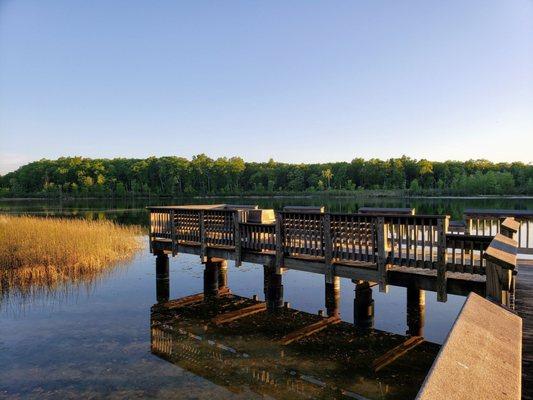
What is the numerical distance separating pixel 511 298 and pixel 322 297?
801 centimetres

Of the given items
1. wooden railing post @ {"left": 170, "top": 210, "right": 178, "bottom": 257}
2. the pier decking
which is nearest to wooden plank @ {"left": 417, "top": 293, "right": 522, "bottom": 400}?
the pier decking

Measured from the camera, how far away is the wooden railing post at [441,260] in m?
8.79

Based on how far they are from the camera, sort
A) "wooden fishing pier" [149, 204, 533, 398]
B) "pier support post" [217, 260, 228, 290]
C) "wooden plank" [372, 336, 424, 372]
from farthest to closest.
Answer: "pier support post" [217, 260, 228, 290] < "wooden fishing pier" [149, 204, 533, 398] < "wooden plank" [372, 336, 424, 372]

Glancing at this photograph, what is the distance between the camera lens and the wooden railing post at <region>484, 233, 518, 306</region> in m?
4.75

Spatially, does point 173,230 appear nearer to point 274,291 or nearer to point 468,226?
point 274,291

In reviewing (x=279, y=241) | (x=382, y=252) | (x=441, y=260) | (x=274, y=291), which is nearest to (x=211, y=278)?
(x=274, y=291)

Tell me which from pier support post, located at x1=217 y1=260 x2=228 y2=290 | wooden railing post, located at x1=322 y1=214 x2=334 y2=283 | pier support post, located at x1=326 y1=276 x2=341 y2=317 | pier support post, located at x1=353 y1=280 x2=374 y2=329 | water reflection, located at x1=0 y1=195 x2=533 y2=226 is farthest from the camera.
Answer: water reflection, located at x1=0 y1=195 x2=533 y2=226

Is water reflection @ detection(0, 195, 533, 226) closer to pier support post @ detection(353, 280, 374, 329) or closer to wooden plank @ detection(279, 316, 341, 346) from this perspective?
pier support post @ detection(353, 280, 374, 329)

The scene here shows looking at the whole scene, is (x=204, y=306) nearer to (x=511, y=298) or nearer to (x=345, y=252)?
(x=345, y=252)

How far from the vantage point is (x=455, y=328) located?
2500 mm

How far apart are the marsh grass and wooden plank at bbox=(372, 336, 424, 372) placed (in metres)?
12.1

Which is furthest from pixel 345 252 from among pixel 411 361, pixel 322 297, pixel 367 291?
pixel 322 297

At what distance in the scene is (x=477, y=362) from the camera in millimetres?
2166

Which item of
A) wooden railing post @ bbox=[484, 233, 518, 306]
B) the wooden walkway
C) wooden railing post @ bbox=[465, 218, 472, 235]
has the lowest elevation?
the wooden walkway
